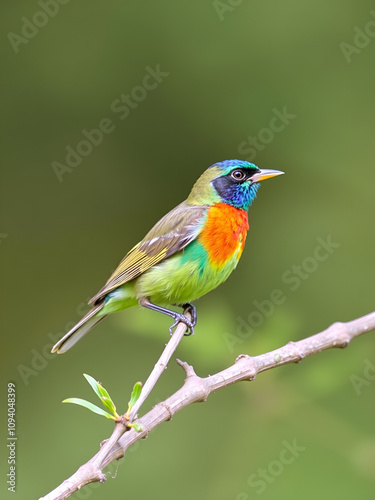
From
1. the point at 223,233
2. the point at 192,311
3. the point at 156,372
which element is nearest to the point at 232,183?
the point at 223,233

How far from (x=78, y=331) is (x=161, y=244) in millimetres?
583

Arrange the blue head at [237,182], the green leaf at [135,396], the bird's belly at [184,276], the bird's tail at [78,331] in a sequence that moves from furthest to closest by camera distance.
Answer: the blue head at [237,182], the bird's belly at [184,276], the bird's tail at [78,331], the green leaf at [135,396]

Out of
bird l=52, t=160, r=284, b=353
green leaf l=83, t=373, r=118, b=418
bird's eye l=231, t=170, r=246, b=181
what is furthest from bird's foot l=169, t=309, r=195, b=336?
green leaf l=83, t=373, r=118, b=418

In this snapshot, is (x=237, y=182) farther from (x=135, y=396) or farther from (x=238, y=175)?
(x=135, y=396)

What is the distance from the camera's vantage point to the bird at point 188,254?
3.44 m

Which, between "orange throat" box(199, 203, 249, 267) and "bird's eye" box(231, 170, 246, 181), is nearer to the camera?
"orange throat" box(199, 203, 249, 267)

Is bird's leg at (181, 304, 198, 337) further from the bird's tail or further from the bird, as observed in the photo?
the bird's tail

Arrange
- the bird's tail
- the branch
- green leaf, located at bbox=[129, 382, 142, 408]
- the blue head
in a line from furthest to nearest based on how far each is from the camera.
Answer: the blue head
the bird's tail
the branch
green leaf, located at bbox=[129, 382, 142, 408]

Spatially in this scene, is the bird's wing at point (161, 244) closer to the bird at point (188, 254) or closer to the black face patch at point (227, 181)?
the bird at point (188, 254)

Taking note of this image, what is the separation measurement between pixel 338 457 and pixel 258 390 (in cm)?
57

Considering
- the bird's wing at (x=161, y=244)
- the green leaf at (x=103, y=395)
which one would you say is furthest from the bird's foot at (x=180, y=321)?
the green leaf at (x=103, y=395)

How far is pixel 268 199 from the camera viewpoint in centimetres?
548

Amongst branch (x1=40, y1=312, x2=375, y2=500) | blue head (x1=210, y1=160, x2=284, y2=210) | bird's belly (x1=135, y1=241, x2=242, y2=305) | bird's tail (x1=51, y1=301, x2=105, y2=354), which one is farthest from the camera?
blue head (x1=210, y1=160, x2=284, y2=210)

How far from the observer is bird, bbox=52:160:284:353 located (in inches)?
136
